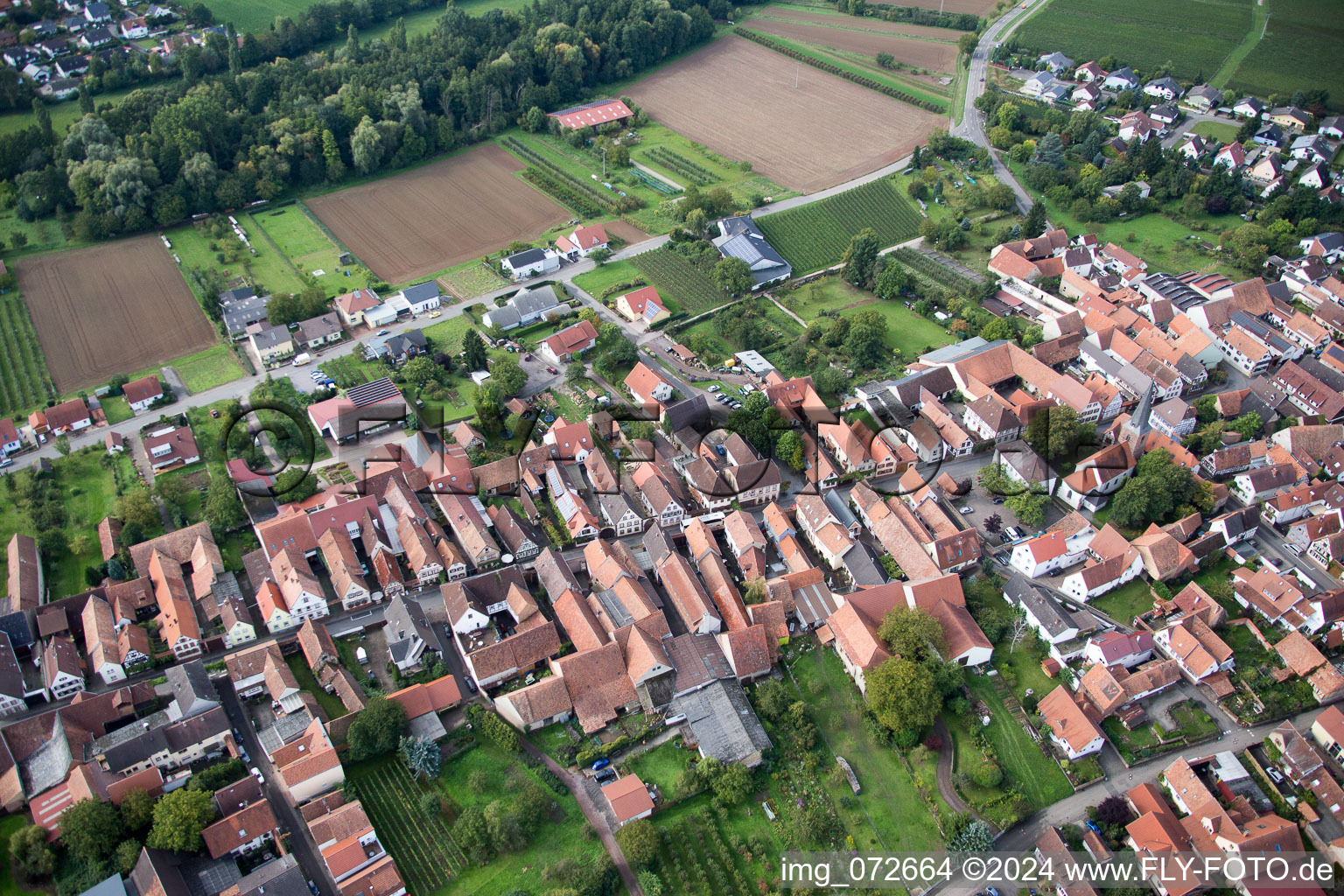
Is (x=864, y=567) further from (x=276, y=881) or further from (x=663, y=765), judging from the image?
(x=276, y=881)

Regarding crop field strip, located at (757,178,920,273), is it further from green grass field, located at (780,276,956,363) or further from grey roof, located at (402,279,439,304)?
grey roof, located at (402,279,439,304)

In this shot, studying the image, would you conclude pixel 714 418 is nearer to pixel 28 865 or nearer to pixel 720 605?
pixel 720 605

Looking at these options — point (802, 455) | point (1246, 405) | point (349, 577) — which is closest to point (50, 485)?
point (349, 577)

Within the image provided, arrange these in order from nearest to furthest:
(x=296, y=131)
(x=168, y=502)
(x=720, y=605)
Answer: (x=720, y=605), (x=168, y=502), (x=296, y=131)

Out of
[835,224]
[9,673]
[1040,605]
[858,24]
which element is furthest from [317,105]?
[1040,605]

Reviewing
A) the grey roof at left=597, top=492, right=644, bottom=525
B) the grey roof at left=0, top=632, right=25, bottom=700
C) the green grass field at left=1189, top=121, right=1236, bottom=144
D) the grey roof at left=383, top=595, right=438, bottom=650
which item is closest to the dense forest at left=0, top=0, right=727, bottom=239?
the grey roof at left=0, top=632, right=25, bottom=700

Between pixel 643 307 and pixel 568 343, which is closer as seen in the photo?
pixel 568 343
